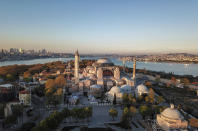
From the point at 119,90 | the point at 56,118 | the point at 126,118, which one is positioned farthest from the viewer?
the point at 119,90

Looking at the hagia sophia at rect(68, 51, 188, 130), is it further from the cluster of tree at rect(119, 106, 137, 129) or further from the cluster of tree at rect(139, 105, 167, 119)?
the cluster of tree at rect(119, 106, 137, 129)

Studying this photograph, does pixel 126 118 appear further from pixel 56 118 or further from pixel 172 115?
pixel 56 118

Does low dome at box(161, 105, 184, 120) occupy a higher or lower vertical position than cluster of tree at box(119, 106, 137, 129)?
higher

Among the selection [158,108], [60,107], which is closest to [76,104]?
[60,107]

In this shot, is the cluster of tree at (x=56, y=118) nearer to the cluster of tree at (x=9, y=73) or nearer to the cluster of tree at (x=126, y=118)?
the cluster of tree at (x=126, y=118)

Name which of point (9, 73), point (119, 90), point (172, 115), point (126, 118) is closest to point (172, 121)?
point (172, 115)

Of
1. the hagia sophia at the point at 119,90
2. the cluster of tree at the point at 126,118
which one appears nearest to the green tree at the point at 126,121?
the cluster of tree at the point at 126,118

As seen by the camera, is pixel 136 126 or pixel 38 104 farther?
pixel 38 104

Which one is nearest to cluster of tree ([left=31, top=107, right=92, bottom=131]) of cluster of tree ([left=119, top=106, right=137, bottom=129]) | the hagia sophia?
cluster of tree ([left=119, top=106, right=137, bottom=129])

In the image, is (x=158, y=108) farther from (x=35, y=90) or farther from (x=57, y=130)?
(x=35, y=90)

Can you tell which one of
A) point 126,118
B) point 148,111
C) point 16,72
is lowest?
point 126,118

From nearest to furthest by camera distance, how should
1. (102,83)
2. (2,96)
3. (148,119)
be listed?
1. (148,119)
2. (2,96)
3. (102,83)
